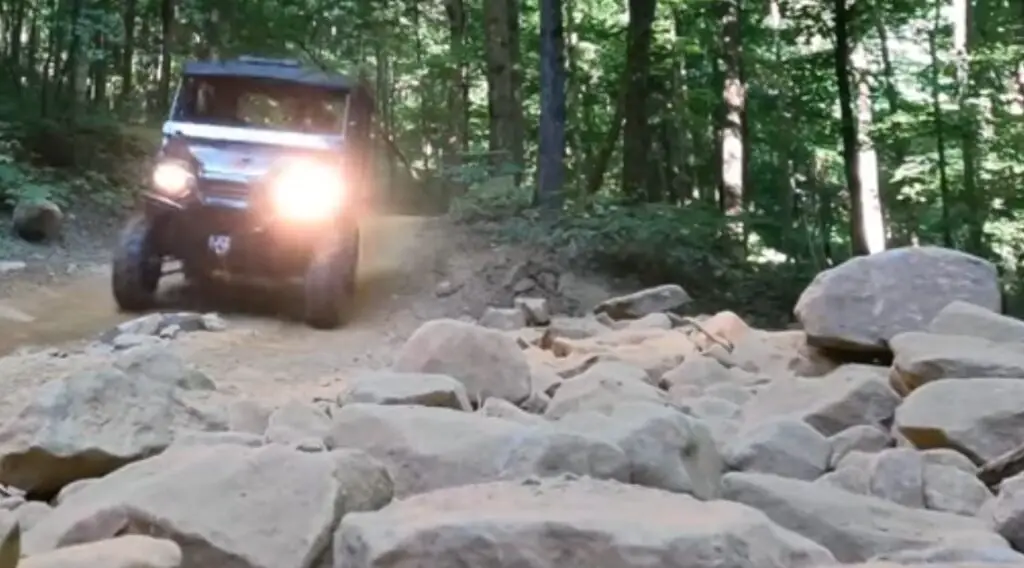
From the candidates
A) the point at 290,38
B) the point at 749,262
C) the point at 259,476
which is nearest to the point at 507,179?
the point at 749,262

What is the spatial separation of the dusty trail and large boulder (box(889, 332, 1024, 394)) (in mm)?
2810

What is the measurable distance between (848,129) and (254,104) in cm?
561

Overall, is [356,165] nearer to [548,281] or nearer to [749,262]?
[548,281]

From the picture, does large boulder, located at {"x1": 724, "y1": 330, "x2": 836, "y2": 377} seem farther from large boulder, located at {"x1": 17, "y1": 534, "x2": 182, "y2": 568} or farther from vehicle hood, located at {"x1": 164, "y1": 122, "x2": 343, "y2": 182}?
large boulder, located at {"x1": 17, "y1": 534, "x2": 182, "y2": 568}

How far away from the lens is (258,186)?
7715mm

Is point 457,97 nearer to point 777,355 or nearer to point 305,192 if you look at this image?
point 305,192

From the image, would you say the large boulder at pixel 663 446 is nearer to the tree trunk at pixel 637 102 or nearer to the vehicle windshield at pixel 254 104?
the vehicle windshield at pixel 254 104

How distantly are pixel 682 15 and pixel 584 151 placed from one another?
108 inches

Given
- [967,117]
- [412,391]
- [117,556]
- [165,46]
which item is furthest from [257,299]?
[165,46]

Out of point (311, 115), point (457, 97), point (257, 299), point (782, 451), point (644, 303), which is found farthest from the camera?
point (457, 97)

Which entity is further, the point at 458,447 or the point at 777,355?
the point at 777,355

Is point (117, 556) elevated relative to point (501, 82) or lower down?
lower down

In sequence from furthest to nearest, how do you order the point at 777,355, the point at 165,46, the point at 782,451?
the point at 165,46, the point at 777,355, the point at 782,451

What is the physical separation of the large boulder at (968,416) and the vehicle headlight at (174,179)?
16.8 ft
